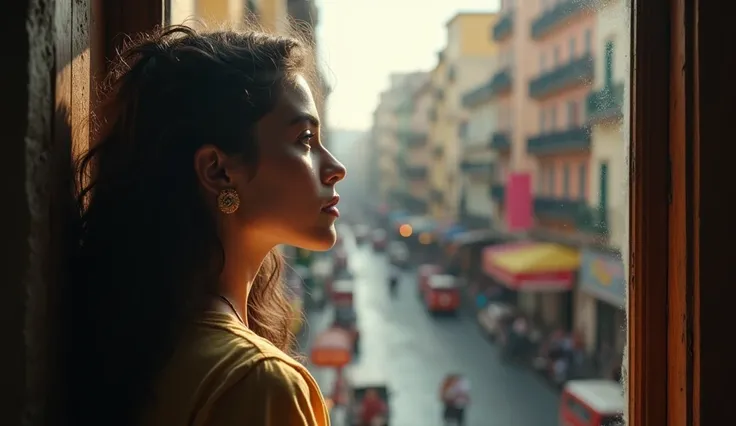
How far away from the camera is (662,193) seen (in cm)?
118

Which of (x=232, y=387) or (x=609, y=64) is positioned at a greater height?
(x=609, y=64)

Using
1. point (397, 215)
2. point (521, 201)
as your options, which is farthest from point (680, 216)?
point (397, 215)

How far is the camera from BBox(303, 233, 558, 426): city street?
32.4ft

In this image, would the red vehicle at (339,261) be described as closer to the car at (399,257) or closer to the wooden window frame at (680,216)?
the car at (399,257)

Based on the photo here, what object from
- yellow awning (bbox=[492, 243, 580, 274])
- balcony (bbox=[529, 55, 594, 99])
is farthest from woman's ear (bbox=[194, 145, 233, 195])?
yellow awning (bbox=[492, 243, 580, 274])

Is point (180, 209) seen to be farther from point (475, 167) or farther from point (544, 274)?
point (475, 167)

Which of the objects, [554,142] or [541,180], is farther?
[541,180]

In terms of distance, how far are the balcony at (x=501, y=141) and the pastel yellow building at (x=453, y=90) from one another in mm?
3715

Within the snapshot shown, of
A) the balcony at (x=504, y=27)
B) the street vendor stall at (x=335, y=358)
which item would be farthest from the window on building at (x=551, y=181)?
the street vendor stall at (x=335, y=358)

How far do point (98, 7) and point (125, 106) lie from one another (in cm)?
25

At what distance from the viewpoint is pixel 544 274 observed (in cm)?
1345

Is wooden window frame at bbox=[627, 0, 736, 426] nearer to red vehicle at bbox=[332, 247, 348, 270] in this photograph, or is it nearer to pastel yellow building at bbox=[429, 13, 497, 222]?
pastel yellow building at bbox=[429, 13, 497, 222]

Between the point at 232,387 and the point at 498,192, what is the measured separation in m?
19.1

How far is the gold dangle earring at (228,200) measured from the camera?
3.24 ft
